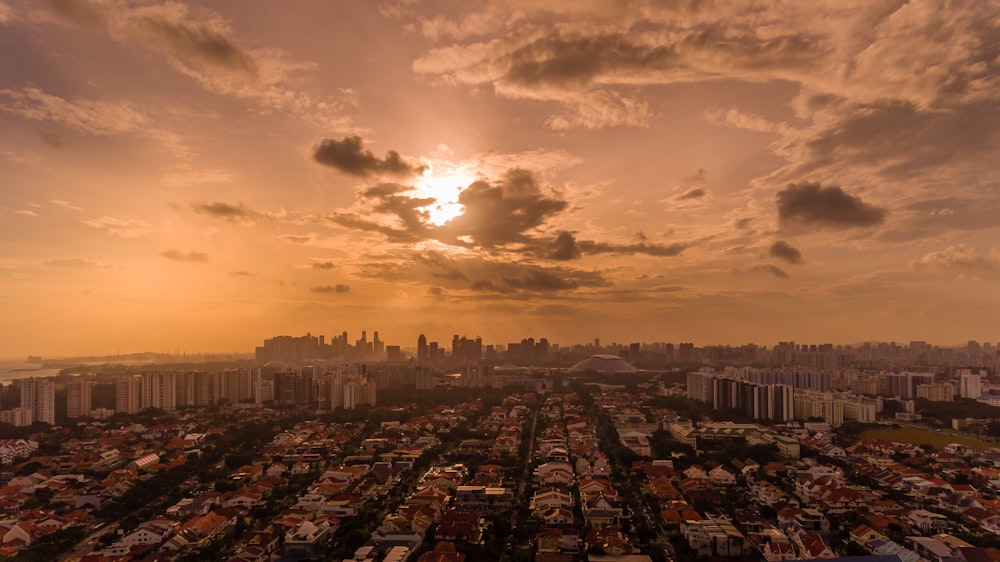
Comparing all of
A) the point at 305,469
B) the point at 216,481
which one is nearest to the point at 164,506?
the point at 216,481

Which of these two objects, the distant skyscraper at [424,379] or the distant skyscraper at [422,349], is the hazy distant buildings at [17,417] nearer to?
the distant skyscraper at [424,379]

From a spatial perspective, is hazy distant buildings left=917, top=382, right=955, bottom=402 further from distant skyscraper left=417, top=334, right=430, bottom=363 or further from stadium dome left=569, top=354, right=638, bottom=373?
distant skyscraper left=417, top=334, right=430, bottom=363

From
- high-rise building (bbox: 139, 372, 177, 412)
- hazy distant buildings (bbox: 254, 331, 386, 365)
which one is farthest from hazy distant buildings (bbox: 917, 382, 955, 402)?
hazy distant buildings (bbox: 254, 331, 386, 365)

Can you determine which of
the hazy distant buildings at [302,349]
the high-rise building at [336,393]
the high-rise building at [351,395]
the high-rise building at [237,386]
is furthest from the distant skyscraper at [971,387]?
the hazy distant buildings at [302,349]

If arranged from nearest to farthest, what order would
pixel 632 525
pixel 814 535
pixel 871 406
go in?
pixel 814 535 < pixel 632 525 < pixel 871 406

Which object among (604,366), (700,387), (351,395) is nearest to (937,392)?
(700,387)

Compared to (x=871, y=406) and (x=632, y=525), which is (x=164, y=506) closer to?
(x=632, y=525)

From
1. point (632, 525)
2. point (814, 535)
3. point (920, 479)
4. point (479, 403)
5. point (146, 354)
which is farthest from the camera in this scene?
point (146, 354)
